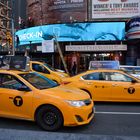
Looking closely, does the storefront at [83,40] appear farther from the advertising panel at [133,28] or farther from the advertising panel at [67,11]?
the advertising panel at [67,11]

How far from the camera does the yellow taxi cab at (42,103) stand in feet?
27.6

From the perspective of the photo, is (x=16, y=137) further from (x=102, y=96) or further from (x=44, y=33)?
(x=44, y=33)

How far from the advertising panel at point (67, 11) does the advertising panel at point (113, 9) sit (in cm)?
73

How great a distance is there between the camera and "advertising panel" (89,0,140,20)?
91.7 ft

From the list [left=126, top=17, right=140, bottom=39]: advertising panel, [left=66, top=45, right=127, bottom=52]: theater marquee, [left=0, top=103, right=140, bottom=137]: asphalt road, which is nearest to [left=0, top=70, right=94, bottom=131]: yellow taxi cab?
[left=0, top=103, right=140, bottom=137]: asphalt road

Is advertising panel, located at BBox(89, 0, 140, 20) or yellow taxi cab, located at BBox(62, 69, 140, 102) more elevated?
advertising panel, located at BBox(89, 0, 140, 20)

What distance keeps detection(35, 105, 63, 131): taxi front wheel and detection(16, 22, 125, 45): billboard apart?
18834 mm

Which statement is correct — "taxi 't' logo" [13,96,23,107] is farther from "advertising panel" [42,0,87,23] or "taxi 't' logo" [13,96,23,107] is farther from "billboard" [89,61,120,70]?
"advertising panel" [42,0,87,23]

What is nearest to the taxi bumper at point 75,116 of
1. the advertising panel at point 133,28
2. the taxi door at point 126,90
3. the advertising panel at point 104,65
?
the taxi door at point 126,90

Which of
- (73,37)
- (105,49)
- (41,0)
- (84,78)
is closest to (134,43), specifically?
(105,49)

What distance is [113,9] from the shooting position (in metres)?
28.3

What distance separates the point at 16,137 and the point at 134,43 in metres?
21.9

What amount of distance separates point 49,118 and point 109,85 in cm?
480

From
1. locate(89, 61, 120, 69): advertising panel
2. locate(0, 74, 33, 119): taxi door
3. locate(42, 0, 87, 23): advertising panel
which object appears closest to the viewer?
locate(0, 74, 33, 119): taxi door
